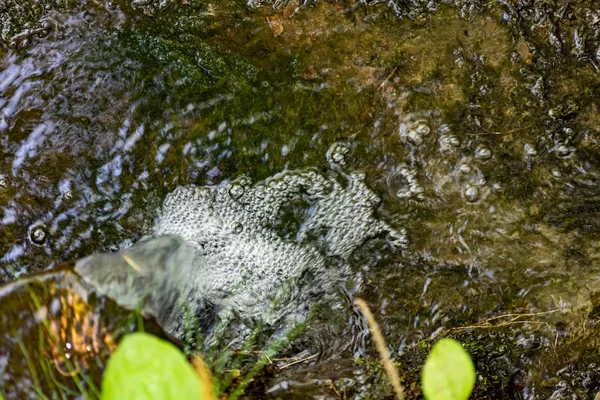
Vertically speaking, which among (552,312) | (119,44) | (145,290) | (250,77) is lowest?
(552,312)

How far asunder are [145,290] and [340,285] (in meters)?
0.80

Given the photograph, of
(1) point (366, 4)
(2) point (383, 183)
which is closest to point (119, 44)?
(1) point (366, 4)

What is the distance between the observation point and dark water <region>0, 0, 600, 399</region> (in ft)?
6.70

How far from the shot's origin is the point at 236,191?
2.12m

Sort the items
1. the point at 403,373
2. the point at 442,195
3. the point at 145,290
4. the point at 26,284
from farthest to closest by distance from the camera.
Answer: the point at 442,195 < the point at 403,373 < the point at 145,290 < the point at 26,284

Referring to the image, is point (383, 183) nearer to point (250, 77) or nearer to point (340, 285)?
point (340, 285)

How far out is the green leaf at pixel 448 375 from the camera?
1.31m

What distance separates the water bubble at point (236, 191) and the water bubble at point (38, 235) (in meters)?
0.79

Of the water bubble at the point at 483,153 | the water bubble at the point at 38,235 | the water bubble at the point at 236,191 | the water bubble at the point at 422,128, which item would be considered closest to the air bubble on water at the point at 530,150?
the water bubble at the point at 483,153

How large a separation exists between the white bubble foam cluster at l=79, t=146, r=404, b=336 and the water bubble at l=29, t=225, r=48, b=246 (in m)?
0.47

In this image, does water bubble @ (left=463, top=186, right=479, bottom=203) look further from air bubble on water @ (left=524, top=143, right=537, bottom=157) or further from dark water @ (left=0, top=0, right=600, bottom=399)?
air bubble on water @ (left=524, top=143, right=537, bottom=157)

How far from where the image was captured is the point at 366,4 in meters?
2.16

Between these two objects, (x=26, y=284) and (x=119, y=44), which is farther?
(x=119, y=44)

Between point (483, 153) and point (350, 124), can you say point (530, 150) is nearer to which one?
point (483, 153)
